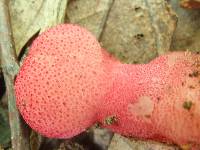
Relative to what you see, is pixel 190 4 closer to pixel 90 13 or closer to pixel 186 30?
pixel 186 30

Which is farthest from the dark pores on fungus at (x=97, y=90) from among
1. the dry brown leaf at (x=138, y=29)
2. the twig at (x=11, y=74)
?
the dry brown leaf at (x=138, y=29)

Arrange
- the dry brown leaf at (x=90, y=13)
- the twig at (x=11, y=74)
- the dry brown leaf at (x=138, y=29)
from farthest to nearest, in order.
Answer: the dry brown leaf at (x=90, y=13)
the dry brown leaf at (x=138, y=29)
the twig at (x=11, y=74)

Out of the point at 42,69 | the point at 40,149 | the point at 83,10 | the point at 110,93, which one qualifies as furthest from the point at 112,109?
the point at 83,10

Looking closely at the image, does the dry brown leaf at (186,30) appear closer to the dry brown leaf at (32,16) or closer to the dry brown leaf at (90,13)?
the dry brown leaf at (90,13)

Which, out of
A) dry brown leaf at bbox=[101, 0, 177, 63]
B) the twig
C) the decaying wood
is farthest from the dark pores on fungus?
the decaying wood

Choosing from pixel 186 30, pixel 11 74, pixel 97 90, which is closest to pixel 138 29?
pixel 186 30
